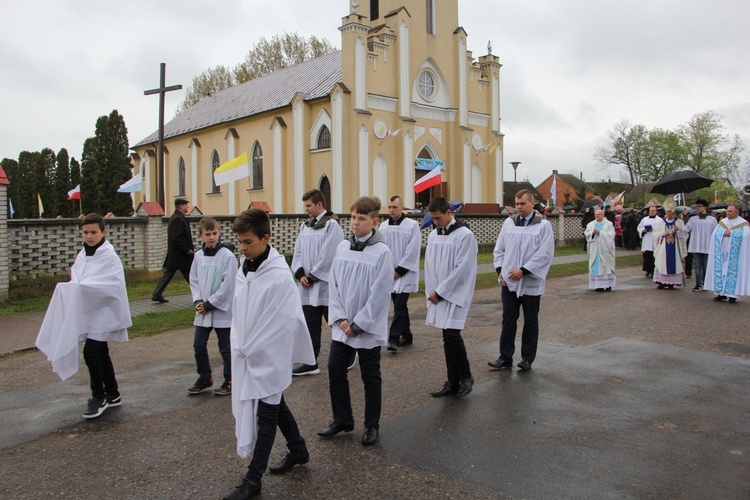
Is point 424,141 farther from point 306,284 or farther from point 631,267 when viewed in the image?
point 306,284

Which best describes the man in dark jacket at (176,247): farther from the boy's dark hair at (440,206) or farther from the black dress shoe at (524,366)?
the black dress shoe at (524,366)

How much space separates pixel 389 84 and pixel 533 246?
26.1 m

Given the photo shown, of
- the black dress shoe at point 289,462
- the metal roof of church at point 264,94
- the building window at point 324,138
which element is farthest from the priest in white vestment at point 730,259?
the metal roof of church at point 264,94

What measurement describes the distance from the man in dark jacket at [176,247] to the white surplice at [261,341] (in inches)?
344

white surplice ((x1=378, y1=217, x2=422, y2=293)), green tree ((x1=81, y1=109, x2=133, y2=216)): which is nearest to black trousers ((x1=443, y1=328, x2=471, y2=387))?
white surplice ((x1=378, y1=217, x2=422, y2=293))

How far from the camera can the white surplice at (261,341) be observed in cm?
391

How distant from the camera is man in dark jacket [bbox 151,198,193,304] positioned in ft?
40.3

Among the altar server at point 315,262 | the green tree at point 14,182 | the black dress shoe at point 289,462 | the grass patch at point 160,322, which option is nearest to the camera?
the black dress shoe at point 289,462

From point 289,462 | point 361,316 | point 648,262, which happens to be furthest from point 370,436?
point 648,262

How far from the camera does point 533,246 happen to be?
714cm

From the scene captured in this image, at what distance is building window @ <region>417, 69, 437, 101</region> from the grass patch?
975 inches

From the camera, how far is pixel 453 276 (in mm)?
6000

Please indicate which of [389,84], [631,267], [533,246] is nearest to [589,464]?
[533,246]

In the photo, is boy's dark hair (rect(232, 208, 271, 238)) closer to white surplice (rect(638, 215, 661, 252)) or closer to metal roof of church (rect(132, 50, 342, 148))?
white surplice (rect(638, 215, 661, 252))
